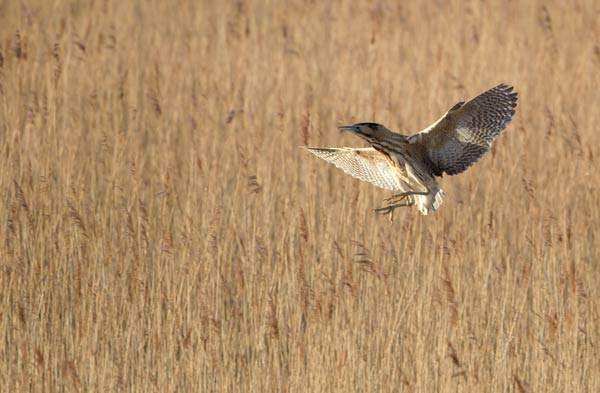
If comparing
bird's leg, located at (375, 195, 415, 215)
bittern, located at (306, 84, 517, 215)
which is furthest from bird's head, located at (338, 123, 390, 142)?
bird's leg, located at (375, 195, 415, 215)

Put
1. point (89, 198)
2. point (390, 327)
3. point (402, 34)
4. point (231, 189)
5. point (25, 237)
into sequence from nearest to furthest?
point (390, 327) < point (25, 237) < point (89, 198) < point (231, 189) < point (402, 34)

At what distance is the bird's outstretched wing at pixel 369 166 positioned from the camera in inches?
177

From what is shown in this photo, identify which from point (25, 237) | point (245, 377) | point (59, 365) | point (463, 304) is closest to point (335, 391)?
point (245, 377)

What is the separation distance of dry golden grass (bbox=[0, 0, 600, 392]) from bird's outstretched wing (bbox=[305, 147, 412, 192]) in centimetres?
13

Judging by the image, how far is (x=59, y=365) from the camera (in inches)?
161

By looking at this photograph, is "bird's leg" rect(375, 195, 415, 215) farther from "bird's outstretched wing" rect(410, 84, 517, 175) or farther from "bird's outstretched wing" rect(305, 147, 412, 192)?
"bird's outstretched wing" rect(410, 84, 517, 175)

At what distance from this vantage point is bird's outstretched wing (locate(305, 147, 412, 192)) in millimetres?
4500

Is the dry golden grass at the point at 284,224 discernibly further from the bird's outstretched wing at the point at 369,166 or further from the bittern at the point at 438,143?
the bittern at the point at 438,143

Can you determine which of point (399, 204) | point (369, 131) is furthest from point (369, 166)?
point (399, 204)

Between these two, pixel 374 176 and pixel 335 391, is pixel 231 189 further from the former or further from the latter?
pixel 335 391

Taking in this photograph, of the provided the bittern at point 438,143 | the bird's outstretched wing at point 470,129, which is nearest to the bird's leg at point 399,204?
the bittern at point 438,143

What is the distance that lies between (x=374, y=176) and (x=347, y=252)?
321 mm

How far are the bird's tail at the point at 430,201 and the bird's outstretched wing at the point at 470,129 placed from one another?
18cm

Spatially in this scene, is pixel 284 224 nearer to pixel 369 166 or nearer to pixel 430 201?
pixel 369 166
